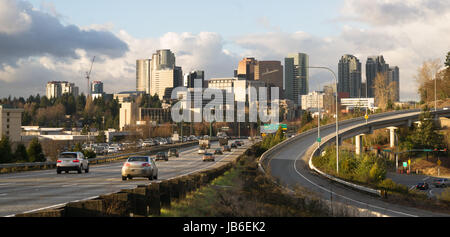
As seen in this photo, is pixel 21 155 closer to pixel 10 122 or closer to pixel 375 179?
pixel 375 179

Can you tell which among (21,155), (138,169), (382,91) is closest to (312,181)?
(138,169)

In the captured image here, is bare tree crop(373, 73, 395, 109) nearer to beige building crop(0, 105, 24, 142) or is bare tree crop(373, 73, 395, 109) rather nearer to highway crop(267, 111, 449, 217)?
highway crop(267, 111, 449, 217)

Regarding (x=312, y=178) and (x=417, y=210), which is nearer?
(x=417, y=210)

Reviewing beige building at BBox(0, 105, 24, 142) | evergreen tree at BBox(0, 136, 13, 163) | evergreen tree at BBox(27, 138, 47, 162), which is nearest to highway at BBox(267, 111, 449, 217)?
evergreen tree at BBox(27, 138, 47, 162)

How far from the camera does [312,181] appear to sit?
43375 mm

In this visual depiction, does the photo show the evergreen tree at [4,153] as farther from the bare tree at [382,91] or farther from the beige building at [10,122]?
the bare tree at [382,91]

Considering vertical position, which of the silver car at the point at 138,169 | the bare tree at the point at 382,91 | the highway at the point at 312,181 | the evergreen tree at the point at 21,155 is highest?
the bare tree at the point at 382,91

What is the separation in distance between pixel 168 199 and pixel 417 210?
54.0 feet

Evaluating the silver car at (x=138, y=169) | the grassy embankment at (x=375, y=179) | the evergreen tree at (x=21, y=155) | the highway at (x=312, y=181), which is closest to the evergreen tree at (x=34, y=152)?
the evergreen tree at (x=21, y=155)

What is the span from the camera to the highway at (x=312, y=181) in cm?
2461

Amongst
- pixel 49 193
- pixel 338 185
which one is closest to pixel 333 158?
pixel 338 185

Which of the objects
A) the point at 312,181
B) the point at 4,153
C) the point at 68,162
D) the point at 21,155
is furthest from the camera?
the point at 21,155
